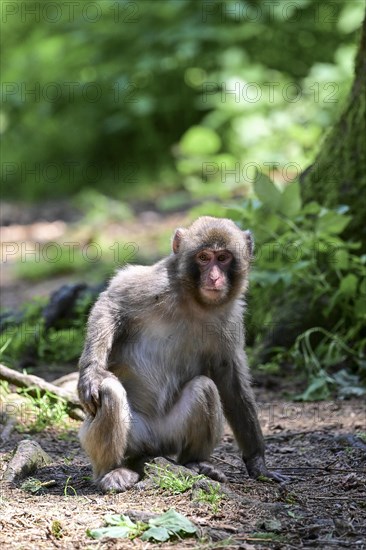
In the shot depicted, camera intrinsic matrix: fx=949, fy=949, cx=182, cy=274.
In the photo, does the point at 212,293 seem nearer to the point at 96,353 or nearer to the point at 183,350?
the point at 183,350

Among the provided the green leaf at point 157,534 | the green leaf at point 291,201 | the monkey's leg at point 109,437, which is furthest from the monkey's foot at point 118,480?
the green leaf at point 291,201

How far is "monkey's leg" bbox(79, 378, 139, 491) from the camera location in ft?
18.1

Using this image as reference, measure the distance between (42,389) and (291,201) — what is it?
2.69 metres

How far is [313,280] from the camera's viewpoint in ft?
27.8

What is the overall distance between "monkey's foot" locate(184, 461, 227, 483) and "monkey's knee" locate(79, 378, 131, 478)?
453 mm

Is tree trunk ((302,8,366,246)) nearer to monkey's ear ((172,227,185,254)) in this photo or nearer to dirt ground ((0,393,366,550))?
dirt ground ((0,393,366,550))

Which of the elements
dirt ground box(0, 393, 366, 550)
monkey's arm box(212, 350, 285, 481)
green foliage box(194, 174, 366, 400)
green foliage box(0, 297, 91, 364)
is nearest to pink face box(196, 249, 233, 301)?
monkey's arm box(212, 350, 285, 481)

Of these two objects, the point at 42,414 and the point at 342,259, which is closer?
the point at 42,414

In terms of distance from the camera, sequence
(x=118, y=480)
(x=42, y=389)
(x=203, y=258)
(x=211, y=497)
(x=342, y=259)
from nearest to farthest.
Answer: (x=211, y=497), (x=118, y=480), (x=203, y=258), (x=42, y=389), (x=342, y=259)

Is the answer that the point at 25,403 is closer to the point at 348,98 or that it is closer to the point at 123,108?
the point at 348,98

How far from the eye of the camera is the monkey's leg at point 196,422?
577 centimetres

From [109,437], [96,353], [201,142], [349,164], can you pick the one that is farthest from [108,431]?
[201,142]

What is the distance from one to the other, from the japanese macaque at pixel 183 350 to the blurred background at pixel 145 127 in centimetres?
268

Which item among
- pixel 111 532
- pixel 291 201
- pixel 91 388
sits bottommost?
pixel 111 532
